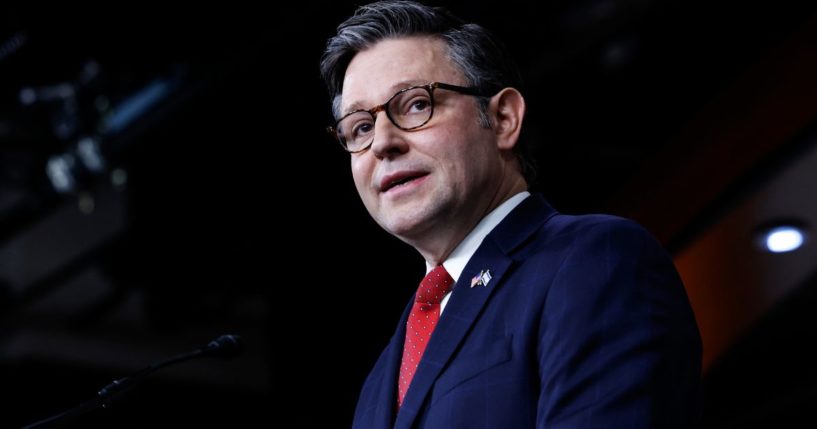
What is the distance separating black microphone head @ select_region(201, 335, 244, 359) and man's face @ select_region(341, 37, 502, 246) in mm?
315

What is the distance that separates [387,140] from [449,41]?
0.24 metres

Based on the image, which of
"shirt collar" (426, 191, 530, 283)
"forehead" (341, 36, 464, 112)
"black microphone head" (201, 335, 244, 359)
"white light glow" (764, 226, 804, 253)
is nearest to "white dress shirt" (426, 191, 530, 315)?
"shirt collar" (426, 191, 530, 283)

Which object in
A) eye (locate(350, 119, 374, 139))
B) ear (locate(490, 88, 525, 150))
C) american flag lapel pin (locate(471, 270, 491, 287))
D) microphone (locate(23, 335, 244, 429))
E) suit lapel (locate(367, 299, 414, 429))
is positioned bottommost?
suit lapel (locate(367, 299, 414, 429))

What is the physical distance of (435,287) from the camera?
1.46m

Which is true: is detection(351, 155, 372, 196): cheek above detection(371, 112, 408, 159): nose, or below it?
below

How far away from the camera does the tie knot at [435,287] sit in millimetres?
1455

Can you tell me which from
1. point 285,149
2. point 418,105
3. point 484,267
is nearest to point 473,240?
point 484,267

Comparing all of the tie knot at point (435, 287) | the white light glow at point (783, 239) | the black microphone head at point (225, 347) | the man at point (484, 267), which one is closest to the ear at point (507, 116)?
the man at point (484, 267)

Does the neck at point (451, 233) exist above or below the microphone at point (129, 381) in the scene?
above

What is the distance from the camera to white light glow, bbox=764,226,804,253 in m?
A: 3.82

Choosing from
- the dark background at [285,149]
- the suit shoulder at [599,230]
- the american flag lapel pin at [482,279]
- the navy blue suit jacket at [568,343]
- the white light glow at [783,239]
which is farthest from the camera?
the white light glow at [783,239]

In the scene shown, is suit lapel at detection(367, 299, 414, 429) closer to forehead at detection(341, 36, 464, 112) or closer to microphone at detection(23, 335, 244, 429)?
microphone at detection(23, 335, 244, 429)

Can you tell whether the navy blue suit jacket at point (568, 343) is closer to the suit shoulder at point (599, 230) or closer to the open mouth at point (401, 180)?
the suit shoulder at point (599, 230)

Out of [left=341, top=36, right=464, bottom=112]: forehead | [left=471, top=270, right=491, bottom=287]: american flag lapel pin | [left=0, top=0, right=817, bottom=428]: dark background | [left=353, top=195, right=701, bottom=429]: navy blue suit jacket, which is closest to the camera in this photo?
[left=353, top=195, right=701, bottom=429]: navy blue suit jacket
